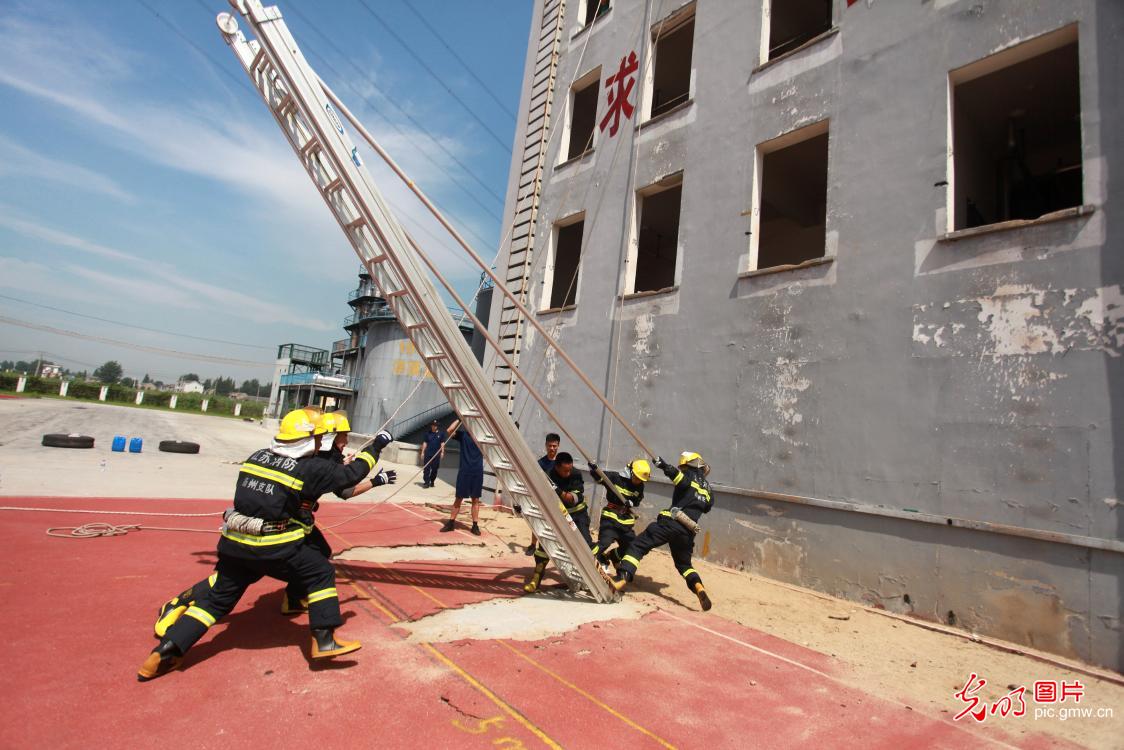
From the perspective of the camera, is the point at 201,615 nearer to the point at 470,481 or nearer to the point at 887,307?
the point at 470,481

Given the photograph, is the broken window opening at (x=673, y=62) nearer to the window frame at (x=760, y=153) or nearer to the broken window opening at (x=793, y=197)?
the broken window opening at (x=793, y=197)

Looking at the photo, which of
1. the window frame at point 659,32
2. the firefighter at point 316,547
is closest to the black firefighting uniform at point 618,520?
the firefighter at point 316,547

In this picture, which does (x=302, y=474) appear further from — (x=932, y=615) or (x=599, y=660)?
(x=932, y=615)

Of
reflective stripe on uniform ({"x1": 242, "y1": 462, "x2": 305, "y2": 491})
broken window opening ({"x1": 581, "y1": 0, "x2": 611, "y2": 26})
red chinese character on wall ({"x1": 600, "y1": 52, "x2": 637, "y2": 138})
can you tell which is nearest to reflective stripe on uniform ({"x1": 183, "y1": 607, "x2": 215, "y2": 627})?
reflective stripe on uniform ({"x1": 242, "y1": 462, "x2": 305, "y2": 491})

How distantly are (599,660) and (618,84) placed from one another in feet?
37.2

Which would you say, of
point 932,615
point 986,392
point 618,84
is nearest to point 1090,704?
point 932,615

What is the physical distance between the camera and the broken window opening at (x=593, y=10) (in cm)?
1280

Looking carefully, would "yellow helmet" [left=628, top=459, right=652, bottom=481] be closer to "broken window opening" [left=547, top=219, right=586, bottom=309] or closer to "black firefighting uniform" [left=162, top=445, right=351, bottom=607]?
"black firefighting uniform" [left=162, top=445, right=351, bottom=607]

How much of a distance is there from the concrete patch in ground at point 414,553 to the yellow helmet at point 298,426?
330cm

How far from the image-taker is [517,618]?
521 cm

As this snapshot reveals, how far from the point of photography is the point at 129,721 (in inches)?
120

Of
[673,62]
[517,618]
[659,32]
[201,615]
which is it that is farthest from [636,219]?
[201,615]

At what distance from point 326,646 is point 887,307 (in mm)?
6979

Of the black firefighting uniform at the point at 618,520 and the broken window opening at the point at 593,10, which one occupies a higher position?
the broken window opening at the point at 593,10
